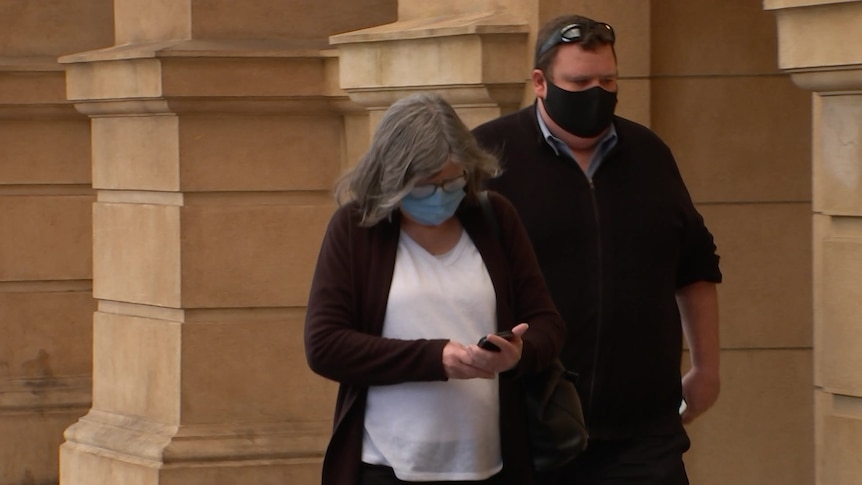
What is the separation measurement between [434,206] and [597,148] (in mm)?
675

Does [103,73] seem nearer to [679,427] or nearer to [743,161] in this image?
[743,161]

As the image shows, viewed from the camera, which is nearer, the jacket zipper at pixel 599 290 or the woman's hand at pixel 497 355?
the woman's hand at pixel 497 355

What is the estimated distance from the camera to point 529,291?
4043 mm

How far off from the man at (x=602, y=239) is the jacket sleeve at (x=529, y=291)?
0.85ft

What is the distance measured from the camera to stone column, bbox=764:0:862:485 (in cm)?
463

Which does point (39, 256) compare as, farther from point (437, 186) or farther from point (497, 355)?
point (497, 355)

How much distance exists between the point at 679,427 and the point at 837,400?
504 mm

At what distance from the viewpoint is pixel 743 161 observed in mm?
6441

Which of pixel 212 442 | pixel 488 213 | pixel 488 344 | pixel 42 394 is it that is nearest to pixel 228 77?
pixel 212 442

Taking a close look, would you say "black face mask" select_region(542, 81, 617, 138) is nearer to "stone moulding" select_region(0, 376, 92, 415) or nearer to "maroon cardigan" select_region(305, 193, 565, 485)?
"maroon cardigan" select_region(305, 193, 565, 485)


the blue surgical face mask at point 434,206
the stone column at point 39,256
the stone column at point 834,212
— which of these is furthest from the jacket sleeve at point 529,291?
the stone column at point 39,256

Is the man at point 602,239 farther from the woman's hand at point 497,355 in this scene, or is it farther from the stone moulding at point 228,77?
the stone moulding at point 228,77

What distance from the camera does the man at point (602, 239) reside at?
434 centimetres

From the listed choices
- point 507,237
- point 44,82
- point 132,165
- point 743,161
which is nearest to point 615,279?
point 507,237
